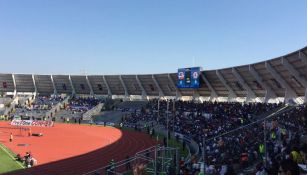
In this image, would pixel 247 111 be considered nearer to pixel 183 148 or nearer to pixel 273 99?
pixel 273 99

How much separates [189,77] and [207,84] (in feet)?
10.5

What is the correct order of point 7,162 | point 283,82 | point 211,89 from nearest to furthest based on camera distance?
point 7,162, point 283,82, point 211,89

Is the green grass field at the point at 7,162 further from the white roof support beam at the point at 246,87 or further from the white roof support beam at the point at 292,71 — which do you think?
the white roof support beam at the point at 246,87

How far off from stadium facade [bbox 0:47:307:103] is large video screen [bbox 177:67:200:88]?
175cm

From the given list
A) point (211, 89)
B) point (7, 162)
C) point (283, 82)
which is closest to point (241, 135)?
point (7, 162)

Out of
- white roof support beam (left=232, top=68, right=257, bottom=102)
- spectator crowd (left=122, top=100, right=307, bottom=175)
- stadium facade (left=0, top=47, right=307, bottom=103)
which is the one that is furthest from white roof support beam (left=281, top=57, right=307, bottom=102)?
white roof support beam (left=232, top=68, right=257, bottom=102)

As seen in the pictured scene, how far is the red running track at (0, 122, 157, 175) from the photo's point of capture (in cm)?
2420

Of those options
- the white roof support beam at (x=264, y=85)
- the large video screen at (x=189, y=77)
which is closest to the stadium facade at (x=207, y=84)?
the white roof support beam at (x=264, y=85)

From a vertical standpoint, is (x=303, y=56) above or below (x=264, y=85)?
above

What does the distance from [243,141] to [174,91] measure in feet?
134

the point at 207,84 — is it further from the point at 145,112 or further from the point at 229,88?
the point at 145,112

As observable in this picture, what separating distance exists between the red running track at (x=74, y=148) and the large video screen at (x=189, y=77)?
10.6 m

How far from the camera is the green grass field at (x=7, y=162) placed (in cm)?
2293

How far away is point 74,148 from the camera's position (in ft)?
107
